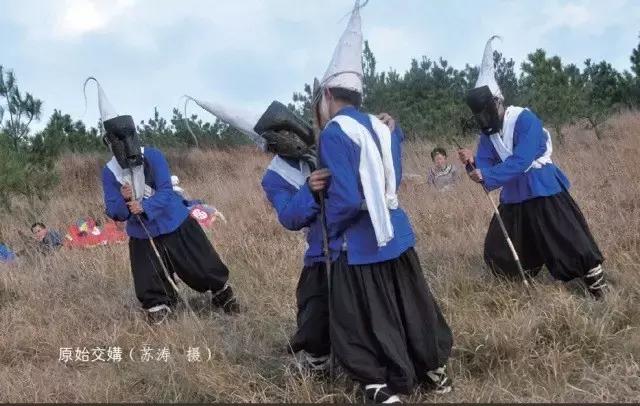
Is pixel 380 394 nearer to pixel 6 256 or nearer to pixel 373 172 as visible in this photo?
pixel 373 172

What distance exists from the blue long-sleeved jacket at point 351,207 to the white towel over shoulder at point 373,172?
3cm

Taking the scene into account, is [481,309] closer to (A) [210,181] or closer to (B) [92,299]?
(B) [92,299]

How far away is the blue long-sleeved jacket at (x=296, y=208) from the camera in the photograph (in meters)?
3.33

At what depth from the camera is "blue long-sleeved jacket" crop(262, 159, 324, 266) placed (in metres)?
3.33

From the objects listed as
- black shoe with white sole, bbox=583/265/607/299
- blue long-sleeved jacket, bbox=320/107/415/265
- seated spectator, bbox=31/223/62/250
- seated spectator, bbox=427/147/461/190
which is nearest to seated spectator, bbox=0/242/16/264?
seated spectator, bbox=31/223/62/250

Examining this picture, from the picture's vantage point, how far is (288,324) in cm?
Result: 483

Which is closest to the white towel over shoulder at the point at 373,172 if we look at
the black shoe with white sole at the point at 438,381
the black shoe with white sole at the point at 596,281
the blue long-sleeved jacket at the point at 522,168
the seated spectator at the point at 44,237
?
the black shoe with white sole at the point at 438,381

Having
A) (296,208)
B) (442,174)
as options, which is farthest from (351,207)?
(442,174)

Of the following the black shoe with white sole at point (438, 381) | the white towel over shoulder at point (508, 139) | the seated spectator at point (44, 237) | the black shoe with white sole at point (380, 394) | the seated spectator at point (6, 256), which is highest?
the white towel over shoulder at point (508, 139)

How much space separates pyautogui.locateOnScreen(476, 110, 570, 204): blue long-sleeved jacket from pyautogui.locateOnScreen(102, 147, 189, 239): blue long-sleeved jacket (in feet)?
7.20

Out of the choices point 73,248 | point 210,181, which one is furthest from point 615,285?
point 210,181

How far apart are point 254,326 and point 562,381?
2141 millimetres

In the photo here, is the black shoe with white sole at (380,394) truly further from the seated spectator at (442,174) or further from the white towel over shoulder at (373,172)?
the seated spectator at (442,174)

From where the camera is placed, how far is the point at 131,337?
192 inches
